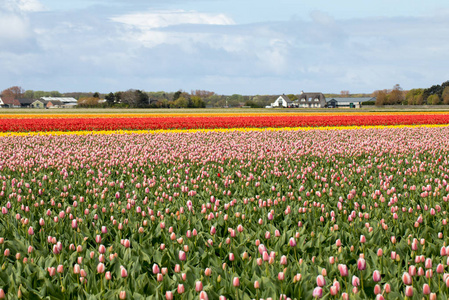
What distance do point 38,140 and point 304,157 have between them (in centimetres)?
1265

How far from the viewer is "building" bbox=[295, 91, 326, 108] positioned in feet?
510

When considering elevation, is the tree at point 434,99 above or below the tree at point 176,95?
below

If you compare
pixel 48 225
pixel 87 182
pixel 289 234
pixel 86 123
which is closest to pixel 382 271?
pixel 289 234

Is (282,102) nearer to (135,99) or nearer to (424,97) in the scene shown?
(424,97)

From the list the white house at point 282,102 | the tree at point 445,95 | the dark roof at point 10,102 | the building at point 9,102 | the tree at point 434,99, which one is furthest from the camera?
the dark roof at point 10,102

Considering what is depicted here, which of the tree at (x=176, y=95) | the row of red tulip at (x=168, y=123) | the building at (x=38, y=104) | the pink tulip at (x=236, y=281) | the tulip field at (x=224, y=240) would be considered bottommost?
the tulip field at (x=224, y=240)

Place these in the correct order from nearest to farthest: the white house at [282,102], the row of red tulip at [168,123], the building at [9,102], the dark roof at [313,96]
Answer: the row of red tulip at [168,123]
the dark roof at [313,96]
the white house at [282,102]
the building at [9,102]

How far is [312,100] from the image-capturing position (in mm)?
157500

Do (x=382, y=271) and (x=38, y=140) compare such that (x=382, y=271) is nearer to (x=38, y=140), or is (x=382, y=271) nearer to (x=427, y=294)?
A: (x=427, y=294)

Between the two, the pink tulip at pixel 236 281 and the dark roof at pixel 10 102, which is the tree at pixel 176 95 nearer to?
the dark roof at pixel 10 102

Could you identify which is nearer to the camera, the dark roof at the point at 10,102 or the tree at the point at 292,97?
Result: the dark roof at the point at 10,102

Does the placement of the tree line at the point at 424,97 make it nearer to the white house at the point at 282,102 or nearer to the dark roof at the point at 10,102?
the white house at the point at 282,102

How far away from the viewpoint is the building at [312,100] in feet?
510

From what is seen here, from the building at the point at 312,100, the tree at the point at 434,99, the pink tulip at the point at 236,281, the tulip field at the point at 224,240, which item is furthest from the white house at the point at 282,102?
the pink tulip at the point at 236,281
